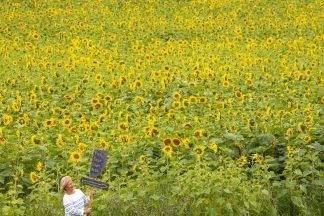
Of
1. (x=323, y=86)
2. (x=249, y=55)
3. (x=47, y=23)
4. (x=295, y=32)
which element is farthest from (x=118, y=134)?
(x=47, y=23)

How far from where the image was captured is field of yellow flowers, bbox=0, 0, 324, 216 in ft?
21.5

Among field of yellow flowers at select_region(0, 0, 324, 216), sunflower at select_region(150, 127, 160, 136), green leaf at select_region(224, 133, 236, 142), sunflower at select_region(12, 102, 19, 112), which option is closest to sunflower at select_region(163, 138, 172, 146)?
field of yellow flowers at select_region(0, 0, 324, 216)

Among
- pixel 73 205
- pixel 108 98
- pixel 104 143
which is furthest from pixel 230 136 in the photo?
pixel 108 98

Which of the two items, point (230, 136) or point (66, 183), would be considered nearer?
point (66, 183)

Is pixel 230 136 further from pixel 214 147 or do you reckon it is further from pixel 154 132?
pixel 154 132

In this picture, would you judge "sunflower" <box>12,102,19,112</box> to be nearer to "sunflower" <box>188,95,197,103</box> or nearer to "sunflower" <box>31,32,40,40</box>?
"sunflower" <box>188,95,197,103</box>

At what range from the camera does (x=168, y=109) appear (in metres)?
10.0

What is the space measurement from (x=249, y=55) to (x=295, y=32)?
13.9 ft

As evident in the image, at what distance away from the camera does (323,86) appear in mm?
10758

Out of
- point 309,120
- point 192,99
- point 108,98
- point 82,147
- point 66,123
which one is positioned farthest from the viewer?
point 108,98

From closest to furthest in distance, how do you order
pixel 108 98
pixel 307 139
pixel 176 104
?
pixel 307 139 → pixel 176 104 → pixel 108 98

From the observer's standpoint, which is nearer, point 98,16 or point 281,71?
point 281,71

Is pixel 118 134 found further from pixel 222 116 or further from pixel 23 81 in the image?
pixel 23 81

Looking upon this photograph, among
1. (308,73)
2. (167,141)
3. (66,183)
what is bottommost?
(66,183)
